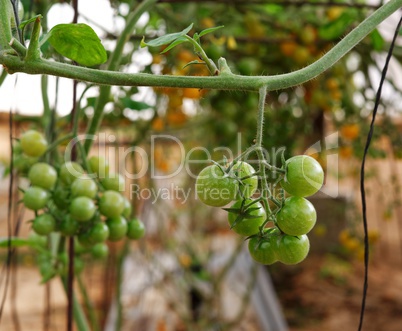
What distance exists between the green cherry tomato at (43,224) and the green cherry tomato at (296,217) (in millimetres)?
373

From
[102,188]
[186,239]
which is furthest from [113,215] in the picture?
[186,239]

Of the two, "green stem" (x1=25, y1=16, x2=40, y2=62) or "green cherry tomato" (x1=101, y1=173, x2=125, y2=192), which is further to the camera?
"green cherry tomato" (x1=101, y1=173, x2=125, y2=192)

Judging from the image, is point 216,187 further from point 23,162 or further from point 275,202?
point 23,162

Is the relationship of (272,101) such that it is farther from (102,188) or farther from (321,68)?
(321,68)

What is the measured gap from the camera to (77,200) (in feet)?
2.20

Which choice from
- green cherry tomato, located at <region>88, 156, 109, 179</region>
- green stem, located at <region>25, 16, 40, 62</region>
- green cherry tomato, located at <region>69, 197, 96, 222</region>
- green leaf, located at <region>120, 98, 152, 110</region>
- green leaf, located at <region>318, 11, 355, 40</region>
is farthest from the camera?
green leaf, located at <region>318, 11, 355, 40</region>

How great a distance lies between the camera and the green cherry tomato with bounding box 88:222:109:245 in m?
0.70

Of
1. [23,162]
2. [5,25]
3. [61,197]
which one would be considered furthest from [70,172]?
[5,25]

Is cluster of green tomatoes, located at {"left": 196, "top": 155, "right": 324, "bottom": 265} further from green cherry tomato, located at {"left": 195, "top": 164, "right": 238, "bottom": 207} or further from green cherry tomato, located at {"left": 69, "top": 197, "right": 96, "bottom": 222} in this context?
green cherry tomato, located at {"left": 69, "top": 197, "right": 96, "bottom": 222}

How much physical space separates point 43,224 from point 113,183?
0.12 m

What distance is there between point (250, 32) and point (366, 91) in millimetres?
468

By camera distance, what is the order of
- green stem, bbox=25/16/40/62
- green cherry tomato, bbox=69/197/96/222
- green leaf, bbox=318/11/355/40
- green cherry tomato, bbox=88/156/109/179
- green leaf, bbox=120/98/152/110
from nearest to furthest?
1. green stem, bbox=25/16/40/62
2. green cherry tomato, bbox=69/197/96/222
3. green cherry tomato, bbox=88/156/109/179
4. green leaf, bbox=120/98/152/110
5. green leaf, bbox=318/11/355/40

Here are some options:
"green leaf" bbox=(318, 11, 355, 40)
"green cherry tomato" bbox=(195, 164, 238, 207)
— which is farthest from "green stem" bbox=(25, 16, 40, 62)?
"green leaf" bbox=(318, 11, 355, 40)

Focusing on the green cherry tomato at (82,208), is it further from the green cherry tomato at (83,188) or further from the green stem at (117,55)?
the green stem at (117,55)
